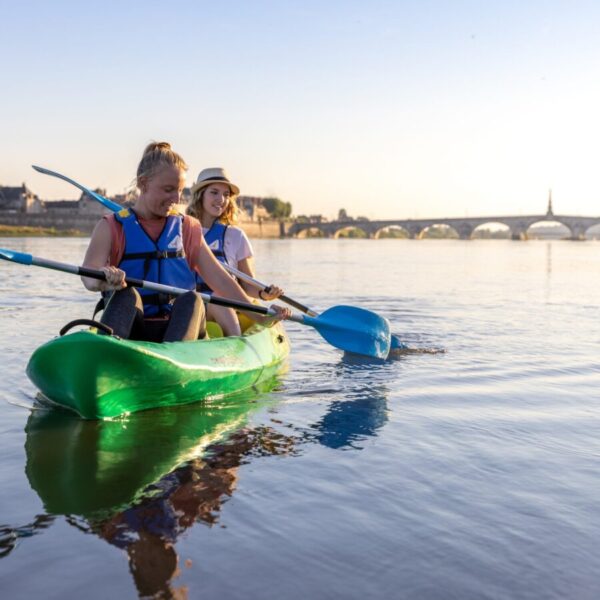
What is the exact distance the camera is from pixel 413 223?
111 meters

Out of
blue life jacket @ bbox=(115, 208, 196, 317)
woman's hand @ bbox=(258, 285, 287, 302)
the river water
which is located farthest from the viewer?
woman's hand @ bbox=(258, 285, 287, 302)

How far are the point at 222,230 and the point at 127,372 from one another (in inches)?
105

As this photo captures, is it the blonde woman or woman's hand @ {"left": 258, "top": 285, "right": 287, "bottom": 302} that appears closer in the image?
the blonde woman

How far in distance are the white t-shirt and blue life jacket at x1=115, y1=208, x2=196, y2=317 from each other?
5.44 ft

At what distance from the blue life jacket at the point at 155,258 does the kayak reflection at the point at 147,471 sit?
2.48ft

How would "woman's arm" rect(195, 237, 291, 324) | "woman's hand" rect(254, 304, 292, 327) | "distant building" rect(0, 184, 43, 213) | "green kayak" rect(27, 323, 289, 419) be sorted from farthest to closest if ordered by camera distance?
"distant building" rect(0, 184, 43, 213) < "woman's hand" rect(254, 304, 292, 327) < "woman's arm" rect(195, 237, 291, 324) < "green kayak" rect(27, 323, 289, 419)

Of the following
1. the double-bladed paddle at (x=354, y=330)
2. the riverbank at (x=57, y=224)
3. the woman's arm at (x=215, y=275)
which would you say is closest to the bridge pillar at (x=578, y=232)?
the riverbank at (x=57, y=224)

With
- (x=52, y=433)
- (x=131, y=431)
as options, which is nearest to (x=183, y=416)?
(x=131, y=431)

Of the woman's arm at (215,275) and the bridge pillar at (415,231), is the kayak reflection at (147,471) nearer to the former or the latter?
the woman's arm at (215,275)

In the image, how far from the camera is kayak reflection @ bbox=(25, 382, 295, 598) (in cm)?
288

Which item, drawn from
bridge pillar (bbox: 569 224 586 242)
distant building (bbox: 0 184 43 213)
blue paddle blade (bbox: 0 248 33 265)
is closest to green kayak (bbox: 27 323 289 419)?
blue paddle blade (bbox: 0 248 33 265)

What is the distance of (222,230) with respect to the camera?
22.3 ft

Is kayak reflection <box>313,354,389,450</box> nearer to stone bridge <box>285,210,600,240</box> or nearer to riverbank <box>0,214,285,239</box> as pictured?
riverbank <box>0,214,285,239</box>

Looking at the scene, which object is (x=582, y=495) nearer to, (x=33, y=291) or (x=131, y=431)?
(x=131, y=431)
